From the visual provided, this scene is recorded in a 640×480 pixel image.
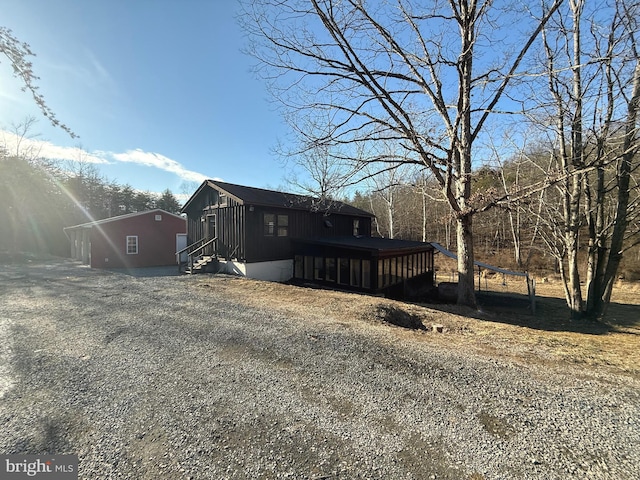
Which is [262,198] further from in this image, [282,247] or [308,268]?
[308,268]

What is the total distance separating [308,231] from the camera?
15.1 meters

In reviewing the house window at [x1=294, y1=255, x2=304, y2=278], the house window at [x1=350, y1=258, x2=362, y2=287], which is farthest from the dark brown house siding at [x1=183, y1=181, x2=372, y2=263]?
the house window at [x1=350, y1=258, x2=362, y2=287]

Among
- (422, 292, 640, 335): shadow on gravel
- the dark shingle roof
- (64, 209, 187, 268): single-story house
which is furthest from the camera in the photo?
(64, 209, 187, 268): single-story house

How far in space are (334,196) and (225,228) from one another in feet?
20.4

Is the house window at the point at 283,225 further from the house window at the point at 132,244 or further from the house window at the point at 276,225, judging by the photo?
the house window at the point at 132,244

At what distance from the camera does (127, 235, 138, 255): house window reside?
1703cm

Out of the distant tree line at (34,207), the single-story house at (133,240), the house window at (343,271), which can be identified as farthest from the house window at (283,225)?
the distant tree line at (34,207)

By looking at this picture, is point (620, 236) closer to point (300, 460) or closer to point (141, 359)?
point (300, 460)

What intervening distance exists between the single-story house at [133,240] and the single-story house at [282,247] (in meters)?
3.71

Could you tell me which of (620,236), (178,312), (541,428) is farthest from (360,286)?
(541,428)

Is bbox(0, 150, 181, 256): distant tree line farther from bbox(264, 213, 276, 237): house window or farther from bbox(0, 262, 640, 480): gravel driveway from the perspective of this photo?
bbox(0, 262, 640, 480): gravel driveway

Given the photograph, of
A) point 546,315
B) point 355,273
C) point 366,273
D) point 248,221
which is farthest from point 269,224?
point 546,315

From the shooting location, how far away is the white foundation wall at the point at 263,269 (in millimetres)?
12664

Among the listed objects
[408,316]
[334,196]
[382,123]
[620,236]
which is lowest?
[408,316]
